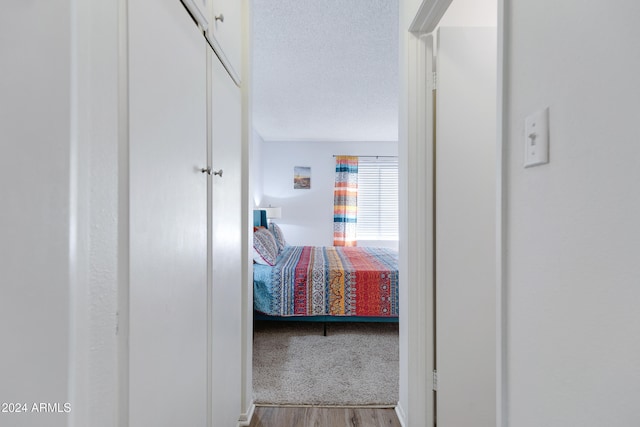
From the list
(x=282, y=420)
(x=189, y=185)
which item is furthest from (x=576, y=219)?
(x=282, y=420)

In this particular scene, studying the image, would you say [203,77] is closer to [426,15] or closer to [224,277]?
[224,277]

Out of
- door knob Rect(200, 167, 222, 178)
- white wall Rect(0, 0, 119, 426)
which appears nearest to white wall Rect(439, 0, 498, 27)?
door knob Rect(200, 167, 222, 178)

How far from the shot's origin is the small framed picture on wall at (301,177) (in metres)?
5.58

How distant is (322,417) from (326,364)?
1.80 feet

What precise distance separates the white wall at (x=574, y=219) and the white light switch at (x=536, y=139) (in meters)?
0.01

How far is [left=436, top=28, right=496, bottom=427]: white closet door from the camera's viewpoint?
1372 mm

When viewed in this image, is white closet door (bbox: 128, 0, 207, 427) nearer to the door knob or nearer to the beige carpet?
the door knob

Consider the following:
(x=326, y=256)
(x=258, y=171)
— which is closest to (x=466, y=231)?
(x=326, y=256)

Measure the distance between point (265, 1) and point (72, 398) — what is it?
7.42ft

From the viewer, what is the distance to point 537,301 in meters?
0.62

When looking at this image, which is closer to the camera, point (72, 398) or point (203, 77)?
point (72, 398)

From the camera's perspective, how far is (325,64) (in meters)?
2.77

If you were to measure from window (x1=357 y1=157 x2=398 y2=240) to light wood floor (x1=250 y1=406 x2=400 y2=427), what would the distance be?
13.6 ft

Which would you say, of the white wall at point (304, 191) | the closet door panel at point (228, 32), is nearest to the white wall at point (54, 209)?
the closet door panel at point (228, 32)
